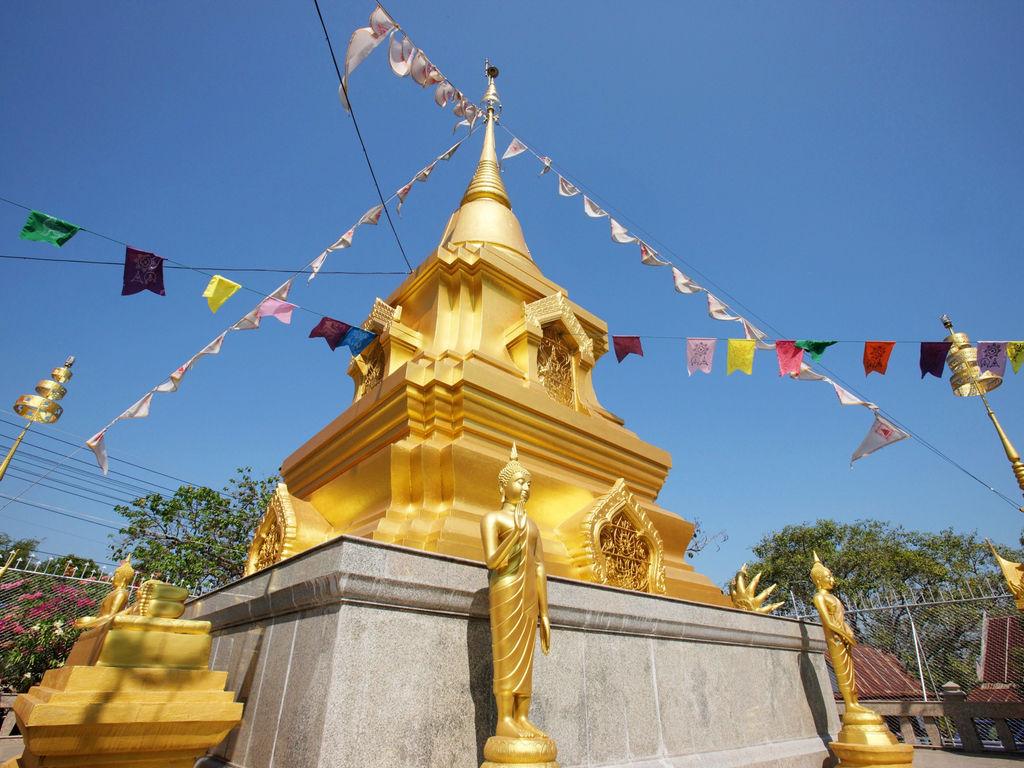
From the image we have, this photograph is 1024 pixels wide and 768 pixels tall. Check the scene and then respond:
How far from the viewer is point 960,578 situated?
95.0 feet

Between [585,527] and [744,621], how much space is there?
82.1 inches

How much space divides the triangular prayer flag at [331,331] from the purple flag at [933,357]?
822cm

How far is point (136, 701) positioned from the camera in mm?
3453

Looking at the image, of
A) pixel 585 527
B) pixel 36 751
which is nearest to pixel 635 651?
pixel 585 527

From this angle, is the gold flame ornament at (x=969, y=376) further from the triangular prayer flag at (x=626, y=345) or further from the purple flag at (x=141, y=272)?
the purple flag at (x=141, y=272)

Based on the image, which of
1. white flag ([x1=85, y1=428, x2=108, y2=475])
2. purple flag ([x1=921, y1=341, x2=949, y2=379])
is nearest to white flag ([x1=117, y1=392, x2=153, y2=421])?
white flag ([x1=85, y1=428, x2=108, y2=475])

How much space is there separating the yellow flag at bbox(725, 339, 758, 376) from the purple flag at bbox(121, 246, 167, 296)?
771cm

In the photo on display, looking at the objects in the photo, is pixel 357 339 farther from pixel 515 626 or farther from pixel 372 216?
pixel 515 626

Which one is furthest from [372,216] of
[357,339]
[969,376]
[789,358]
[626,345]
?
[969,376]

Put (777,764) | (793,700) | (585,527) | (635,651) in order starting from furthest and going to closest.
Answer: (793,700), (585,527), (777,764), (635,651)

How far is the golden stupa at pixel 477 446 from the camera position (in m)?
5.92

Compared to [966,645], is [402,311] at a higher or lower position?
higher

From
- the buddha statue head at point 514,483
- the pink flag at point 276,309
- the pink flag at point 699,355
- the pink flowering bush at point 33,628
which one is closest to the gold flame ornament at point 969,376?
the pink flag at point 699,355

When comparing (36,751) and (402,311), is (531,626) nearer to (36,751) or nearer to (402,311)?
(36,751)
